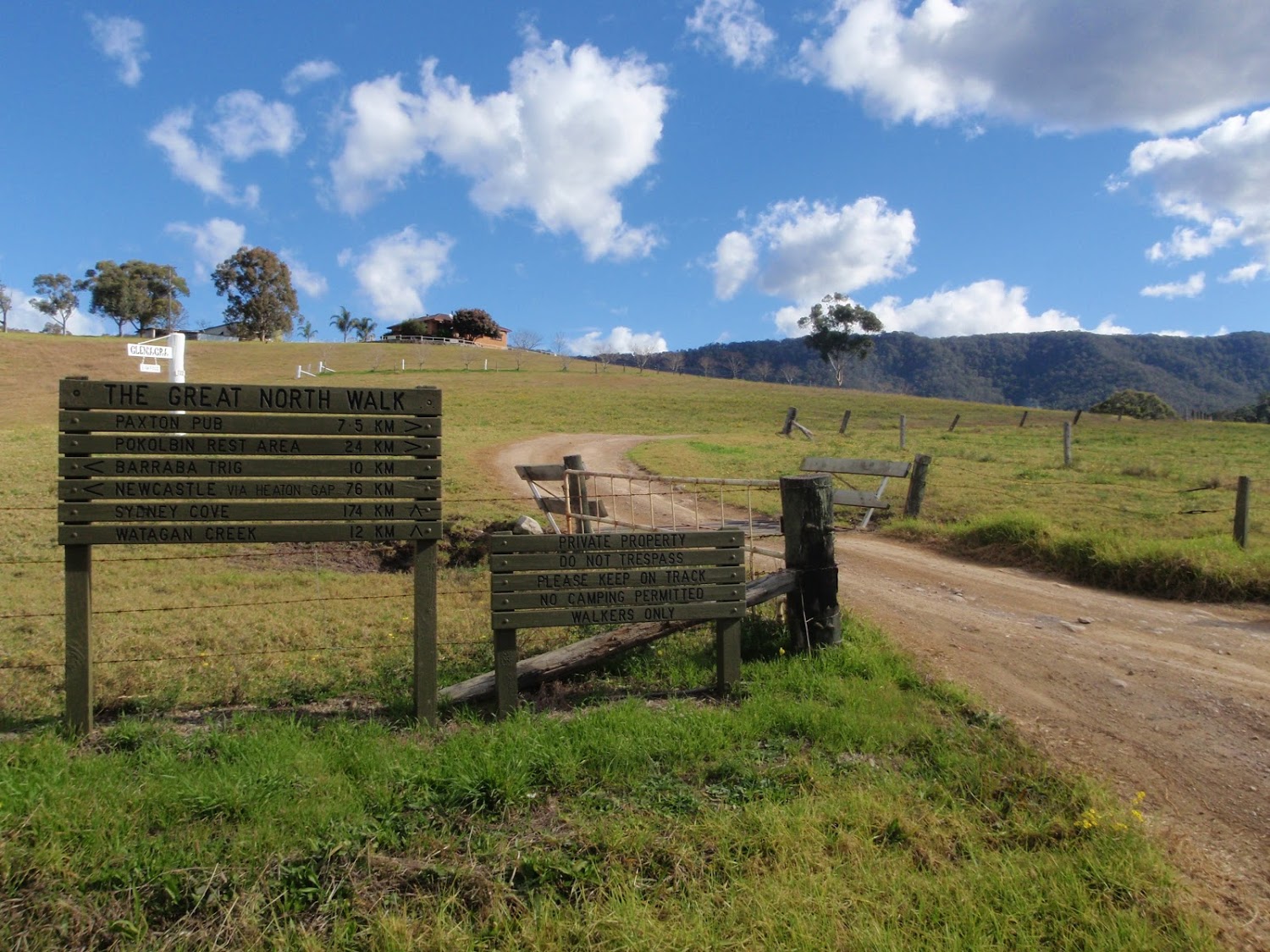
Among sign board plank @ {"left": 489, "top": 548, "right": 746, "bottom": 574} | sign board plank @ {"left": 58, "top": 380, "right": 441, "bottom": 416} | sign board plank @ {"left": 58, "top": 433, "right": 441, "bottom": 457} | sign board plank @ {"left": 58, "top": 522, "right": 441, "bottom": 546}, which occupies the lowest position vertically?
sign board plank @ {"left": 489, "top": 548, "right": 746, "bottom": 574}

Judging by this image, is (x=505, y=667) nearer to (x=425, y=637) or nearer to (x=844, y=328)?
(x=425, y=637)

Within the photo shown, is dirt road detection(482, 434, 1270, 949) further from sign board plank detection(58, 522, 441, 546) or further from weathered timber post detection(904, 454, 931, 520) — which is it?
sign board plank detection(58, 522, 441, 546)

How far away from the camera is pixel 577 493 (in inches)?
375

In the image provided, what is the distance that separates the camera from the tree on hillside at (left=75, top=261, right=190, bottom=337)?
84.4 meters

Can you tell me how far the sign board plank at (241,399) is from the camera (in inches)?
171

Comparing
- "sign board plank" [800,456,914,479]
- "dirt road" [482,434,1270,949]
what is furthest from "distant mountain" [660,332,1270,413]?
"dirt road" [482,434,1270,949]

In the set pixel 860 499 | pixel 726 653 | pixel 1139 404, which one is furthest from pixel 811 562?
pixel 1139 404

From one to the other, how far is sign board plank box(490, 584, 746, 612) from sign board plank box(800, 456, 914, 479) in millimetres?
7514

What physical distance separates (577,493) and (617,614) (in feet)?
15.5

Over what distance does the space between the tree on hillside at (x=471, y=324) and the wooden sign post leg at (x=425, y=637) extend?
99.7m

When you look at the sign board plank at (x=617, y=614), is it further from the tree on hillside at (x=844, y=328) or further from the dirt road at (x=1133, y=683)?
the tree on hillside at (x=844, y=328)

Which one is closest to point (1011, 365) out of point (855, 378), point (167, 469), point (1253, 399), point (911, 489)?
point (855, 378)

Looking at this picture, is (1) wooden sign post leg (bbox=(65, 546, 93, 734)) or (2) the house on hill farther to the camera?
(2) the house on hill

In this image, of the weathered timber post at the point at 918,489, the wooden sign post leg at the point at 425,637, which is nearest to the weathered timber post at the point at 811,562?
the wooden sign post leg at the point at 425,637
